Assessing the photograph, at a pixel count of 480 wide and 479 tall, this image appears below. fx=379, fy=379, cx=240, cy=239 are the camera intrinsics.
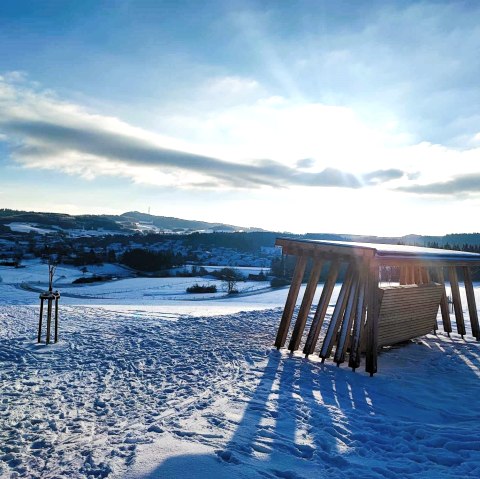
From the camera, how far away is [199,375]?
7.78 meters

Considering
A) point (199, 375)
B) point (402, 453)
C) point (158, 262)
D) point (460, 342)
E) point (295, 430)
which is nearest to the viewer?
point (402, 453)

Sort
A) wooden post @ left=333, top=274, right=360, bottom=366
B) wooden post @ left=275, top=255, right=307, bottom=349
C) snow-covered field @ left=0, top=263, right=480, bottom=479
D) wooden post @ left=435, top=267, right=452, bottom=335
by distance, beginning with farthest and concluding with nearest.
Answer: wooden post @ left=435, top=267, right=452, bottom=335 < wooden post @ left=275, top=255, right=307, bottom=349 < wooden post @ left=333, top=274, right=360, bottom=366 < snow-covered field @ left=0, top=263, right=480, bottom=479

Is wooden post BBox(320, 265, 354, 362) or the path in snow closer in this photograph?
the path in snow

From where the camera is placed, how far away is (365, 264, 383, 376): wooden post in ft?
27.3

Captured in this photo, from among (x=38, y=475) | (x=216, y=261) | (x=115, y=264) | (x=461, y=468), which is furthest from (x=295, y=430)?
(x=216, y=261)

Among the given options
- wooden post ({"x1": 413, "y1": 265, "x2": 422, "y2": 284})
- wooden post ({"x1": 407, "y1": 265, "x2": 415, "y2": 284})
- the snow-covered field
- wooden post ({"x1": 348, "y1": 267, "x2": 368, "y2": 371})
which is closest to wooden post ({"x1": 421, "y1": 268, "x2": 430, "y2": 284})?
wooden post ({"x1": 413, "y1": 265, "x2": 422, "y2": 284})

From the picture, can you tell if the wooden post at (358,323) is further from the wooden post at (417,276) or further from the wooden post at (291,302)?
the wooden post at (417,276)

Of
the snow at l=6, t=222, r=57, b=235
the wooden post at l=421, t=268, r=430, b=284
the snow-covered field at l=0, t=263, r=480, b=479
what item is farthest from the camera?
the snow at l=6, t=222, r=57, b=235

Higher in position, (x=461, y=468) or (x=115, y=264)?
(x=461, y=468)

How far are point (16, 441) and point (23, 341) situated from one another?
6.37 meters

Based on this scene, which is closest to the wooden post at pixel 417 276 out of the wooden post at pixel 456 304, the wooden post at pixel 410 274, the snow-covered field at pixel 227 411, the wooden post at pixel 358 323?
the wooden post at pixel 410 274

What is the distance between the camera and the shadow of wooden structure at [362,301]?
27.9 ft

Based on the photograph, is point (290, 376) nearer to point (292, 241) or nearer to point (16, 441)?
point (292, 241)

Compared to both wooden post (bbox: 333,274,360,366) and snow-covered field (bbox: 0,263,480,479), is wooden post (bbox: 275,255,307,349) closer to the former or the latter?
snow-covered field (bbox: 0,263,480,479)
